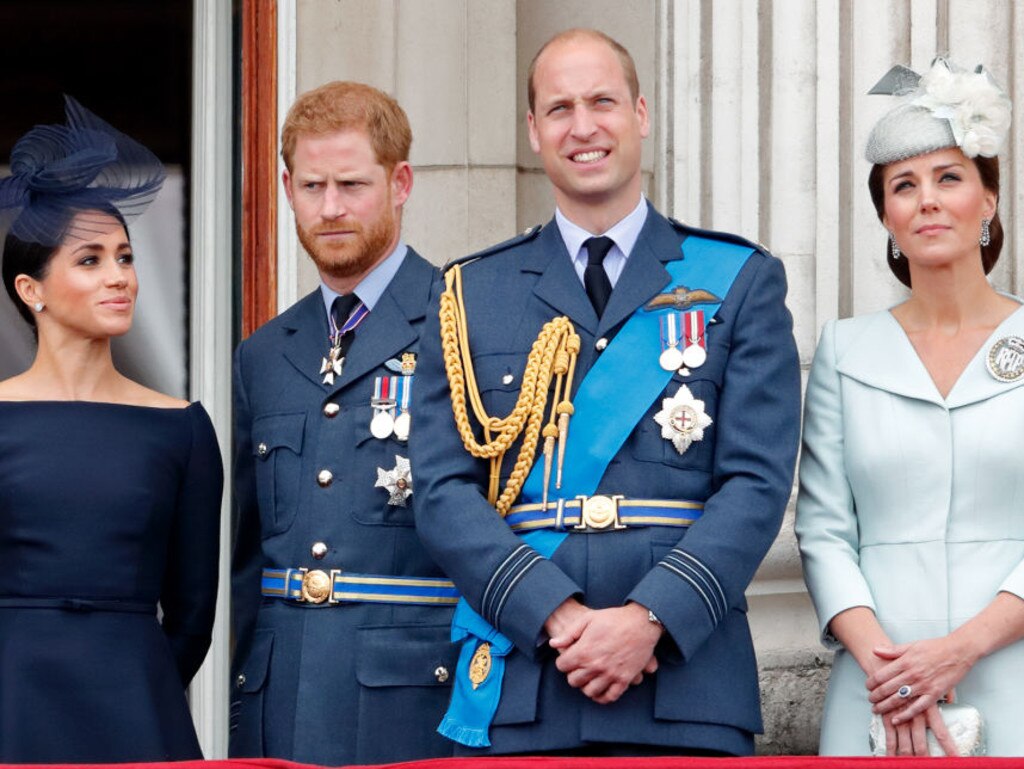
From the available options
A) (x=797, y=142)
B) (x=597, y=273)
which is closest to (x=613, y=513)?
(x=597, y=273)

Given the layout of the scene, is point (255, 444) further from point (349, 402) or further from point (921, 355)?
point (921, 355)

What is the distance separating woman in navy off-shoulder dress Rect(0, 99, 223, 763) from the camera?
402 cm

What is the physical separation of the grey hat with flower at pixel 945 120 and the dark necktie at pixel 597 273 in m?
0.51

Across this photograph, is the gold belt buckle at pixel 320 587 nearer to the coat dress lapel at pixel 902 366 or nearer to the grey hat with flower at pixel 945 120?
the coat dress lapel at pixel 902 366

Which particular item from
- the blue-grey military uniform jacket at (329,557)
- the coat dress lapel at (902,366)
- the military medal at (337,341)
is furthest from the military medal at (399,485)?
the coat dress lapel at (902,366)

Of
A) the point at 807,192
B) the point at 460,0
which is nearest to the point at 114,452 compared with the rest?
the point at 807,192

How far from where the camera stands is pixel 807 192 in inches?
198

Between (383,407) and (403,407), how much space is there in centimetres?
4

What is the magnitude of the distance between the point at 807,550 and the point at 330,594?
2.94 feet

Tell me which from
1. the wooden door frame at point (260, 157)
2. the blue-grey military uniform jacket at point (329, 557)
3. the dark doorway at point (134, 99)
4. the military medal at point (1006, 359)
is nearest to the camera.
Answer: the military medal at point (1006, 359)

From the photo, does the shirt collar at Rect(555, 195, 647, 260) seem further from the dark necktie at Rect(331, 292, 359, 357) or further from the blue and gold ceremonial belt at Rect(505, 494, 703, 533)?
the dark necktie at Rect(331, 292, 359, 357)

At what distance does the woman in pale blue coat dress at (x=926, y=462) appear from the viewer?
3.73m

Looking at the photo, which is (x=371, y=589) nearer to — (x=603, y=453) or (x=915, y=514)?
(x=603, y=453)

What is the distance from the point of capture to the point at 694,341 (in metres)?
3.79
